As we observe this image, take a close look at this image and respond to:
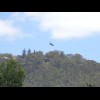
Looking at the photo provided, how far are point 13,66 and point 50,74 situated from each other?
22.0ft
